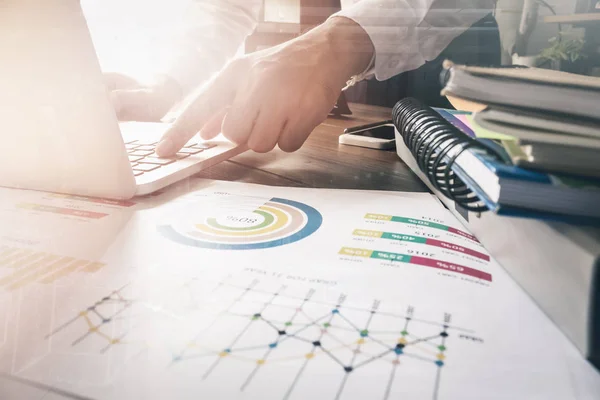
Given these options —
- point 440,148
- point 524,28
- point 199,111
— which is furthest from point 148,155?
point 524,28

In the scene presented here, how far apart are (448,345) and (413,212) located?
0.18 metres

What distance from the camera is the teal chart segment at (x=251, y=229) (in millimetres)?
281

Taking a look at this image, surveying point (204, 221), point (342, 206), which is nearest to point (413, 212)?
point (342, 206)

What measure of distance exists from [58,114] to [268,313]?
24 centimetres

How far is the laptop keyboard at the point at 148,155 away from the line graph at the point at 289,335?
217mm

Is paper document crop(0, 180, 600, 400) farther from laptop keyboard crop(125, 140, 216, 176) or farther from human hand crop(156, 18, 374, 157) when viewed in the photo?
human hand crop(156, 18, 374, 157)

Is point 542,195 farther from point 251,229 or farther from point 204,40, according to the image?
point 204,40

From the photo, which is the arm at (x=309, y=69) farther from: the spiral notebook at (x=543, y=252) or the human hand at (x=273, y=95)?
the spiral notebook at (x=543, y=252)

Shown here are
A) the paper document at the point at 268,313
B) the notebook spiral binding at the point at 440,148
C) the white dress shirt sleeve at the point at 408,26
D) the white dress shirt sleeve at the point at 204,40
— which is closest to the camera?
the paper document at the point at 268,313

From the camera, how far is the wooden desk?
0.45m

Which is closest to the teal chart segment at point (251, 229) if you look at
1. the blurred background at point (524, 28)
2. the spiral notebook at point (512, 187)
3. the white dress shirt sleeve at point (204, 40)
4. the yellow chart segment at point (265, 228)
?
the yellow chart segment at point (265, 228)

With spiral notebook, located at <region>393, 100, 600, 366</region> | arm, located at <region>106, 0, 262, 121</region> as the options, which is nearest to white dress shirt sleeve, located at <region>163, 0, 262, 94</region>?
arm, located at <region>106, 0, 262, 121</region>

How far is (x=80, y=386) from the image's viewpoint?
16 centimetres

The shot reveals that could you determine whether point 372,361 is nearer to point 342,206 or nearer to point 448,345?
point 448,345
